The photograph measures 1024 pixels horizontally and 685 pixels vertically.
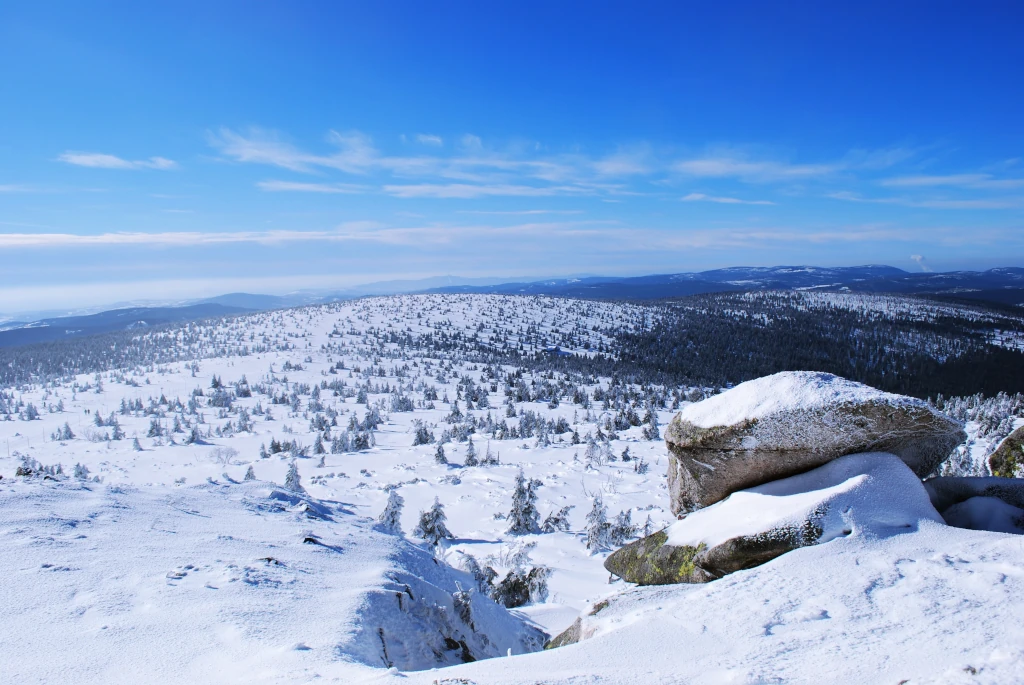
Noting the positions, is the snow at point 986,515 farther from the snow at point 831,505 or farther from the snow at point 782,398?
the snow at point 782,398

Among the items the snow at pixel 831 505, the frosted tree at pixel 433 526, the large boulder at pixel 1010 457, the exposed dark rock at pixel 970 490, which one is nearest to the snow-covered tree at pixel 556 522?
the frosted tree at pixel 433 526

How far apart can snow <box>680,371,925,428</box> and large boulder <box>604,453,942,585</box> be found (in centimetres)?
90

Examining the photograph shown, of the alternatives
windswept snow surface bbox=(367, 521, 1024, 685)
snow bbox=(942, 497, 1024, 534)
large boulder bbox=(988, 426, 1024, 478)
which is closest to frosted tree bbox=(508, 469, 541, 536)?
windswept snow surface bbox=(367, 521, 1024, 685)

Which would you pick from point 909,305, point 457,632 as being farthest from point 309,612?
point 909,305

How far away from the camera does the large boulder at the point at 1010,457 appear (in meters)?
9.66

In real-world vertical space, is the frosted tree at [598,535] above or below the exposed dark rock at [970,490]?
below

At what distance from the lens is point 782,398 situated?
25.9 ft

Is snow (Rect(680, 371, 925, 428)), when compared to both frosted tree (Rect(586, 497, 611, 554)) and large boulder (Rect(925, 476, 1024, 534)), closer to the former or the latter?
large boulder (Rect(925, 476, 1024, 534))

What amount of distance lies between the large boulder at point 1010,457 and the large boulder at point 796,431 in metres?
2.74

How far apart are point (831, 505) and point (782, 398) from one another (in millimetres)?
1902

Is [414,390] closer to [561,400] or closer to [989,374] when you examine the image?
[561,400]

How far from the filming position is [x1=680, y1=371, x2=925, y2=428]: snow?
7.61m

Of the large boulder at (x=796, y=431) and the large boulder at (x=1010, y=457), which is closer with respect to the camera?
the large boulder at (x=796, y=431)

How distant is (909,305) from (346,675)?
250 metres
